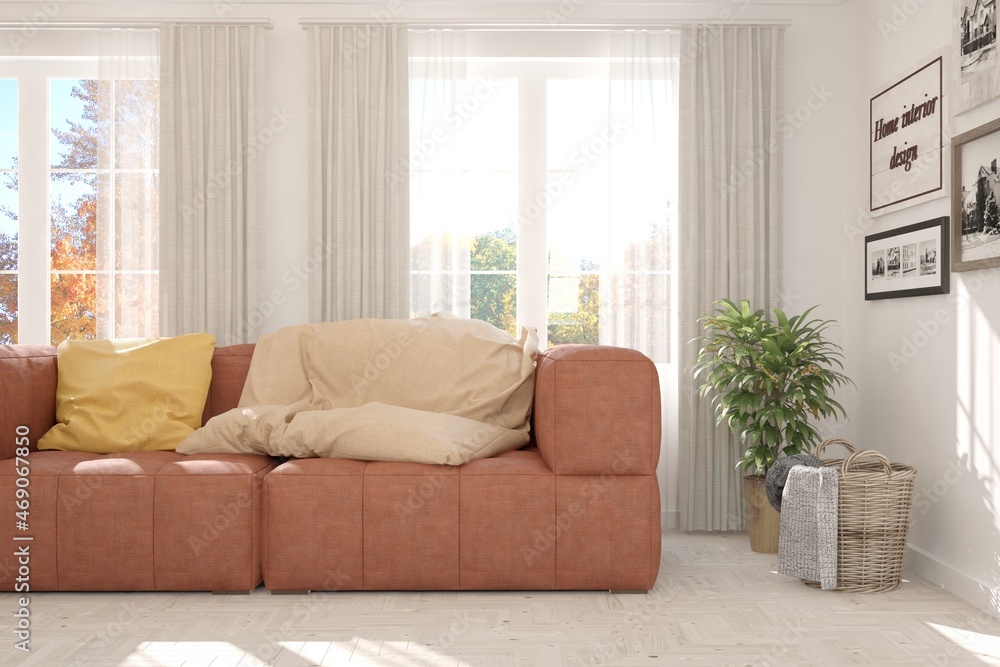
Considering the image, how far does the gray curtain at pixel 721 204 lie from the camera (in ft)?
12.3

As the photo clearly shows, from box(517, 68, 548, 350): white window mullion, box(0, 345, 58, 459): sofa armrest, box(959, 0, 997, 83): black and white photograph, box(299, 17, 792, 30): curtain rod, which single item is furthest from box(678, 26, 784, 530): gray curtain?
box(0, 345, 58, 459): sofa armrest

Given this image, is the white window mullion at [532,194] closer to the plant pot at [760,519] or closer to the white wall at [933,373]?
the plant pot at [760,519]

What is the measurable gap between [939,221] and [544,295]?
168 cm

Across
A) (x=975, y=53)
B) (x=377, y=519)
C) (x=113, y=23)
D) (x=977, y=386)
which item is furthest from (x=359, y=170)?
(x=977, y=386)

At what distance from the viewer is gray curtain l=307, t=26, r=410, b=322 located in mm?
3760

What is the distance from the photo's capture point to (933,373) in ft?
10.1

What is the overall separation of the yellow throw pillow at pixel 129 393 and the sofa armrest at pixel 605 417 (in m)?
1.47

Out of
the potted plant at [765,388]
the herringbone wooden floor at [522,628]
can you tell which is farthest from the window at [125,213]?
the potted plant at [765,388]

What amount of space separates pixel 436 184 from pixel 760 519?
6.71ft

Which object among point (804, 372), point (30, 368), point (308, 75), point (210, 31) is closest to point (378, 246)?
point (308, 75)

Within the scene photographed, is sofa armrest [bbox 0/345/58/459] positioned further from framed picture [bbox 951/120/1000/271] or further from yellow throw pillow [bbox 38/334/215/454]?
framed picture [bbox 951/120/1000/271]

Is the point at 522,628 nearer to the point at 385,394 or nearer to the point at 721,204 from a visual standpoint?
the point at 385,394

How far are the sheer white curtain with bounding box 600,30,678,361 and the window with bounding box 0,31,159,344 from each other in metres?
2.11

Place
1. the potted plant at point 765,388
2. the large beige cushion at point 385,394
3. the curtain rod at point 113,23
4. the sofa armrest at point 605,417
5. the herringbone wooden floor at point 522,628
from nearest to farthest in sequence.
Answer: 1. the herringbone wooden floor at point 522,628
2. the sofa armrest at point 605,417
3. the large beige cushion at point 385,394
4. the potted plant at point 765,388
5. the curtain rod at point 113,23
